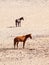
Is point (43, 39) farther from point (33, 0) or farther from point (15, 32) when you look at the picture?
point (33, 0)

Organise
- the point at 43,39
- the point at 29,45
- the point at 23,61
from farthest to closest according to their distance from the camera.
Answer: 1. the point at 43,39
2. the point at 29,45
3. the point at 23,61

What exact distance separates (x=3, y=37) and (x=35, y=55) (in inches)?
220

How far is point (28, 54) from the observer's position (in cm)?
1268

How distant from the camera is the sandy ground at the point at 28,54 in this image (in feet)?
37.4

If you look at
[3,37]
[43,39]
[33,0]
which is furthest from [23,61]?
[33,0]

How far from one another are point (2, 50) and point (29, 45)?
6.01ft

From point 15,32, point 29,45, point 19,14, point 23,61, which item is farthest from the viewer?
point 19,14

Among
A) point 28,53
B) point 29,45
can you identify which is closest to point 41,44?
point 29,45

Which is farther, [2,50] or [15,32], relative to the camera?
[15,32]

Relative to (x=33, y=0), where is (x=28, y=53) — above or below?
below

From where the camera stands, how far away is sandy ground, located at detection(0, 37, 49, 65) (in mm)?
11387

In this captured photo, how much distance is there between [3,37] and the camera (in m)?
17.7

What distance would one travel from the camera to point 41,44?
1493 cm

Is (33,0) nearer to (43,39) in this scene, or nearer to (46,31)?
(46,31)
